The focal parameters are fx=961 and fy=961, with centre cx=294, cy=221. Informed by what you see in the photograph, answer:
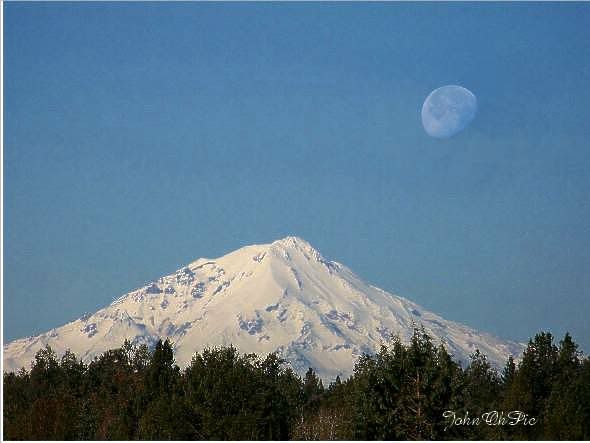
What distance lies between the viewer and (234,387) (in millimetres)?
26547

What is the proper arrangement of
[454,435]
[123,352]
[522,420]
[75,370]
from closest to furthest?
[454,435]
[522,420]
[75,370]
[123,352]

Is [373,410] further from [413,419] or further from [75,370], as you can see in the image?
[75,370]

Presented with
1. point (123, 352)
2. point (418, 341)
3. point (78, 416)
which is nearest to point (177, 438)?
point (78, 416)

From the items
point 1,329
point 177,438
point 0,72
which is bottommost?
point 177,438

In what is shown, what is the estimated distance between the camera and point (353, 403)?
2064 centimetres

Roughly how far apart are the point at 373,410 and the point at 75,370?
98.8 feet

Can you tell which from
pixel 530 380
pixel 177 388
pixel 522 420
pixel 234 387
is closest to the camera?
pixel 522 420

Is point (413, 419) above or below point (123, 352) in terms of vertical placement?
below

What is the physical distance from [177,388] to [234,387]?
3.29 m

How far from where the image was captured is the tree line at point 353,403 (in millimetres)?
19297

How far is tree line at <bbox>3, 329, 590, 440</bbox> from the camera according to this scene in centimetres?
1930

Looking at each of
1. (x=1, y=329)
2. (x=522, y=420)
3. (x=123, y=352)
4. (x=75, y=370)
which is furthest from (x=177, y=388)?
(x=123, y=352)

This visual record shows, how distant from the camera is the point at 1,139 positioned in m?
15.6

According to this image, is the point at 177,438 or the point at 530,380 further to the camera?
the point at 530,380
